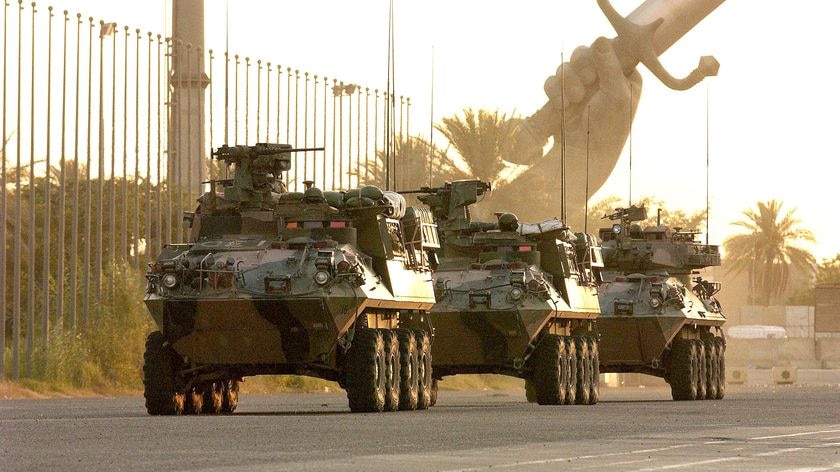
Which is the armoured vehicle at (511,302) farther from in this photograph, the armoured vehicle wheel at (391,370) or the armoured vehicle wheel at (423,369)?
the armoured vehicle wheel at (391,370)

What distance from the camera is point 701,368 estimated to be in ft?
137

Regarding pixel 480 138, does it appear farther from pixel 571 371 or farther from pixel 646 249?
pixel 571 371

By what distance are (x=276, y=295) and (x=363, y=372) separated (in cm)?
166

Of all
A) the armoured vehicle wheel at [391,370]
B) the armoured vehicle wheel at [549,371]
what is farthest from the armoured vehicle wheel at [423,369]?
the armoured vehicle wheel at [549,371]

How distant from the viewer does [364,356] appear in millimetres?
25547

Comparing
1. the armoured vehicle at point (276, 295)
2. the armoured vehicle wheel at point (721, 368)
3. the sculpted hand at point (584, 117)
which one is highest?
the sculpted hand at point (584, 117)

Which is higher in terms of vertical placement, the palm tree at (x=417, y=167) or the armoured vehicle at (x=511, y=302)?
the palm tree at (x=417, y=167)

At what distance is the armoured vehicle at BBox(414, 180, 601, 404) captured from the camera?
31.7 meters

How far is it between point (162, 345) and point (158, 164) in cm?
1857

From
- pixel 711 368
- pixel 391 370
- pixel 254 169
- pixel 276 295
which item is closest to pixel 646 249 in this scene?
pixel 711 368

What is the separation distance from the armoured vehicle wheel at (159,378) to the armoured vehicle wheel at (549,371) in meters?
8.72

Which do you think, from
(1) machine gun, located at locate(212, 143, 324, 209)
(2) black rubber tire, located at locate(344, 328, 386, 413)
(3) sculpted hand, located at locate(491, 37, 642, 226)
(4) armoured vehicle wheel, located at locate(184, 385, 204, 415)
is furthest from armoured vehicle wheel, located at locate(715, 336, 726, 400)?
(3) sculpted hand, located at locate(491, 37, 642, 226)

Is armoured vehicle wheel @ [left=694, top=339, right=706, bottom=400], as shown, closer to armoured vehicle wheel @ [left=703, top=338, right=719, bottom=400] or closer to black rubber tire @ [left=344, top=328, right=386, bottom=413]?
armoured vehicle wheel @ [left=703, top=338, right=719, bottom=400]

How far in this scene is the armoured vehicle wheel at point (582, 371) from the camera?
34.1 m
